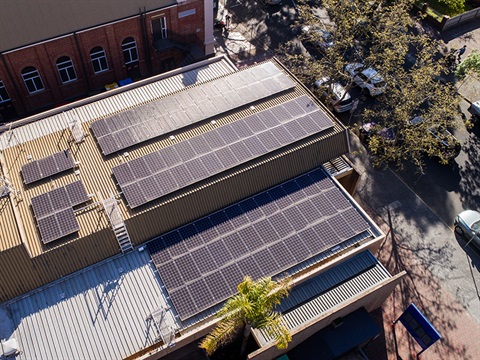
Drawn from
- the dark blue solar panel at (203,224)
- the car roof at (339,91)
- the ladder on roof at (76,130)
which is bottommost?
the car roof at (339,91)

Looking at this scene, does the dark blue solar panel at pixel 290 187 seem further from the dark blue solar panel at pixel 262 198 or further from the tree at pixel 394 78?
the tree at pixel 394 78

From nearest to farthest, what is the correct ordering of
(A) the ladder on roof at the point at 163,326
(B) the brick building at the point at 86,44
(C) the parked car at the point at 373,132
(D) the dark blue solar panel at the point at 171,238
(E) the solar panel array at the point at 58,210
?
(A) the ladder on roof at the point at 163,326, (E) the solar panel array at the point at 58,210, (D) the dark blue solar panel at the point at 171,238, (B) the brick building at the point at 86,44, (C) the parked car at the point at 373,132

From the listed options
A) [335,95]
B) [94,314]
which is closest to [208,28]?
[335,95]

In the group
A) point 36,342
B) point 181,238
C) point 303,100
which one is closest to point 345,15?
point 303,100

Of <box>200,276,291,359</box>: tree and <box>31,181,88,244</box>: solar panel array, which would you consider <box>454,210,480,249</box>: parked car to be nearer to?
<box>200,276,291,359</box>: tree

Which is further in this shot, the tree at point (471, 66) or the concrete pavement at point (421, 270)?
the tree at point (471, 66)

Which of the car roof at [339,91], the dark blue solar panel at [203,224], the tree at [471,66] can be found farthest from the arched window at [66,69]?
the tree at [471,66]
